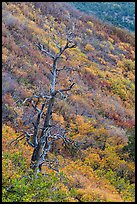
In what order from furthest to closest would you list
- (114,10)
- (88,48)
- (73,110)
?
(114,10) < (88,48) < (73,110)

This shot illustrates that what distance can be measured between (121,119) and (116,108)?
122 cm

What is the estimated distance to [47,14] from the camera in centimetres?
2953

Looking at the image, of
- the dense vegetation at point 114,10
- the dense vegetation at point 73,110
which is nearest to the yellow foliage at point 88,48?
the dense vegetation at point 73,110

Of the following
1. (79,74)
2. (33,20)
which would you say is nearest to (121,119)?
(79,74)

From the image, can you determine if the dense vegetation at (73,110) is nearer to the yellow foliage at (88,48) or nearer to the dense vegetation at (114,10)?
the yellow foliage at (88,48)

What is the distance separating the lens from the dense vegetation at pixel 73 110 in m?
9.51

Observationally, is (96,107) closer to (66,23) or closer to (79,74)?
(79,74)

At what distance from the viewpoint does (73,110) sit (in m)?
16.5

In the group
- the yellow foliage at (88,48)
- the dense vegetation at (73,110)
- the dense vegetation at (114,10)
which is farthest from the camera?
the dense vegetation at (114,10)

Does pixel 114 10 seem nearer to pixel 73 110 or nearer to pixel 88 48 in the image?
pixel 88 48

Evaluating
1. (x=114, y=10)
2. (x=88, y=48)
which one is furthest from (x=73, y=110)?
(x=114, y=10)

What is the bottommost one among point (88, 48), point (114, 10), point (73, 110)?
point (73, 110)

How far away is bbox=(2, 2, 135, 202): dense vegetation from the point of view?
9.51m

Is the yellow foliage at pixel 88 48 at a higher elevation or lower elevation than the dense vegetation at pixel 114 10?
lower
